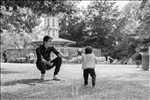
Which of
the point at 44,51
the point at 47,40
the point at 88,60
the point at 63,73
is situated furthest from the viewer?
the point at 63,73

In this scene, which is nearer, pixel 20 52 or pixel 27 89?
pixel 27 89

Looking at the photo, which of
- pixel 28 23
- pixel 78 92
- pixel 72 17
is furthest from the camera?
pixel 28 23

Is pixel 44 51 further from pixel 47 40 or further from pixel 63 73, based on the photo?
pixel 63 73

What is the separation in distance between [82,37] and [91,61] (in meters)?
33.7

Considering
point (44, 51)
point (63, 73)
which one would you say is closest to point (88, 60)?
point (44, 51)

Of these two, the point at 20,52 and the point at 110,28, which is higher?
the point at 110,28

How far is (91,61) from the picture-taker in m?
8.47

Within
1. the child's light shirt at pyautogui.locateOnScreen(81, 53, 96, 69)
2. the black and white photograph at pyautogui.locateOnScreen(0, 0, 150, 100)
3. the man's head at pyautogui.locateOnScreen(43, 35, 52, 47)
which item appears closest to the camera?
the black and white photograph at pyautogui.locateOnScreen(0, 0, 150, 100)

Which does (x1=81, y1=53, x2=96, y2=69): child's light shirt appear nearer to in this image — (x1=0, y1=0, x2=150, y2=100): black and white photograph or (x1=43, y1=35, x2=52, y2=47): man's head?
(x1=0, y1=0, x2=150, y2=100): black and white photograph

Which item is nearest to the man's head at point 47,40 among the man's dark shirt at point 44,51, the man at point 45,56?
the man at point 45,56

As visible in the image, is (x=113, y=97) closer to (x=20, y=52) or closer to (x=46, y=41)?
(x=46, y=41)

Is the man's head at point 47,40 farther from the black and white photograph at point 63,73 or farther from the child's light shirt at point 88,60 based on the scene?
the child's light shirt at point 88,60

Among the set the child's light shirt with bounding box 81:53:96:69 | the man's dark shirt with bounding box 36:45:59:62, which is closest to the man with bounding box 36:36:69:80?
the man's dark shirt with bounding box 36:45:59:62

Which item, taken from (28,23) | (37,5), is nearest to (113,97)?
(37,5)
